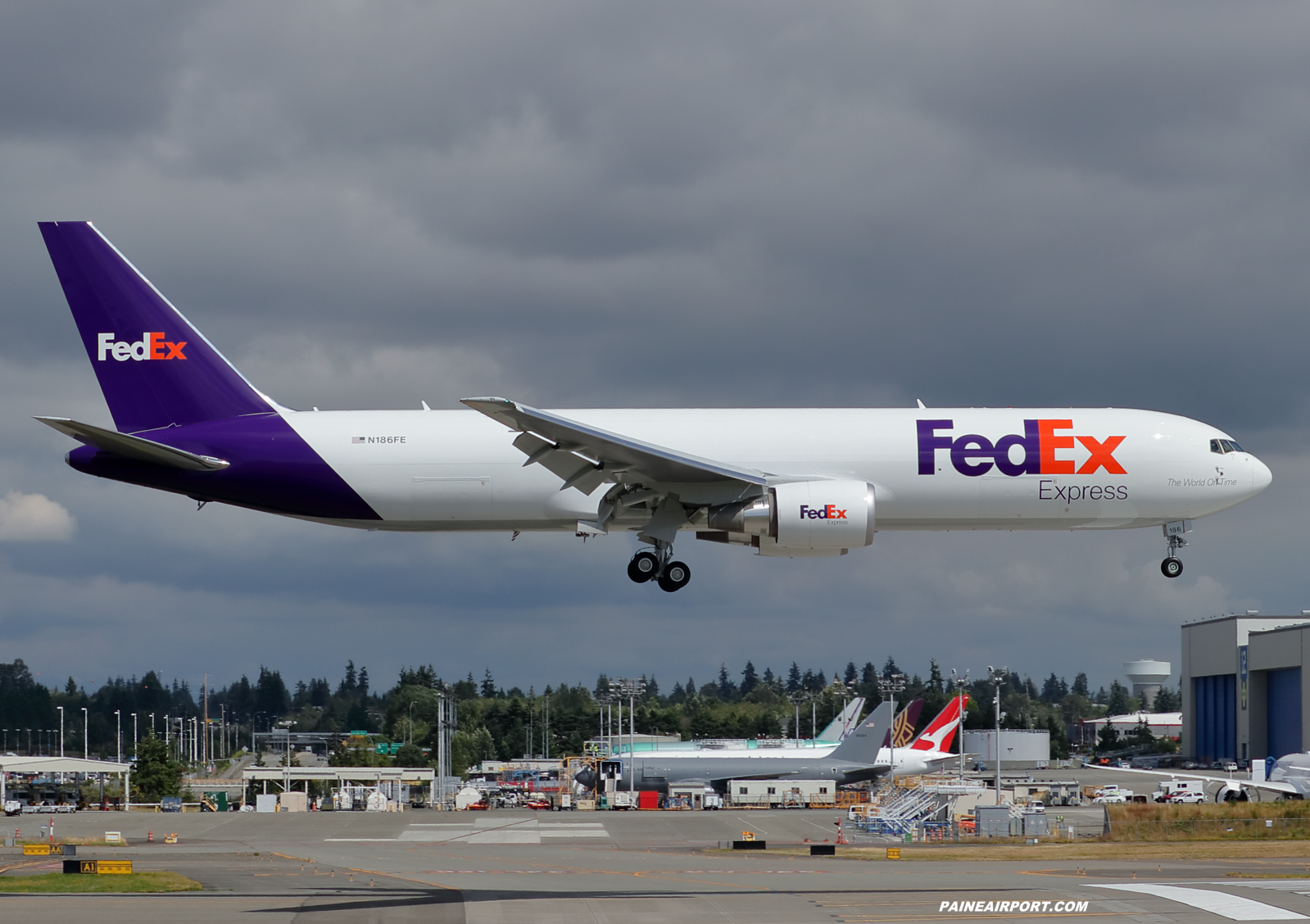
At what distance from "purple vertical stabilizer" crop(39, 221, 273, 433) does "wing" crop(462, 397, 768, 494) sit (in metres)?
10.6

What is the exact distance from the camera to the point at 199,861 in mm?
62031

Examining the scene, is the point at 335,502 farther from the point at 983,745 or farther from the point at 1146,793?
the point at 983,745

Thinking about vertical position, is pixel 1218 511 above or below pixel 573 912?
above

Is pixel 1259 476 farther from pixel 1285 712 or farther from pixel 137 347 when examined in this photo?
pixel 1285 712

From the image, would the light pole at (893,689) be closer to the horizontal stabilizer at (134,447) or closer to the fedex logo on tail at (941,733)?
the fedex logo on tail at (941,733)

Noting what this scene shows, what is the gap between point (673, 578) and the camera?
145 feet

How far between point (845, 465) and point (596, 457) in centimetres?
770

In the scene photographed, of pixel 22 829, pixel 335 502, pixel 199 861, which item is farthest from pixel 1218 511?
pixel 22 829

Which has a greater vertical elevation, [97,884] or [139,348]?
[139,348]

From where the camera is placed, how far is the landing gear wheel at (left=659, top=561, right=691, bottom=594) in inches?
1735

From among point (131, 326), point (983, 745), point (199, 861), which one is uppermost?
point (131, 326)

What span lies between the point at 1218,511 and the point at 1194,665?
136311 millimetres

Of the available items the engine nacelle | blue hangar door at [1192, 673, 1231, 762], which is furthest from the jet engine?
blue hangar door at [1192, 673, 1231, 762]

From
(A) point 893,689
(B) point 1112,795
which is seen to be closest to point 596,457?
(A) point 893,689
